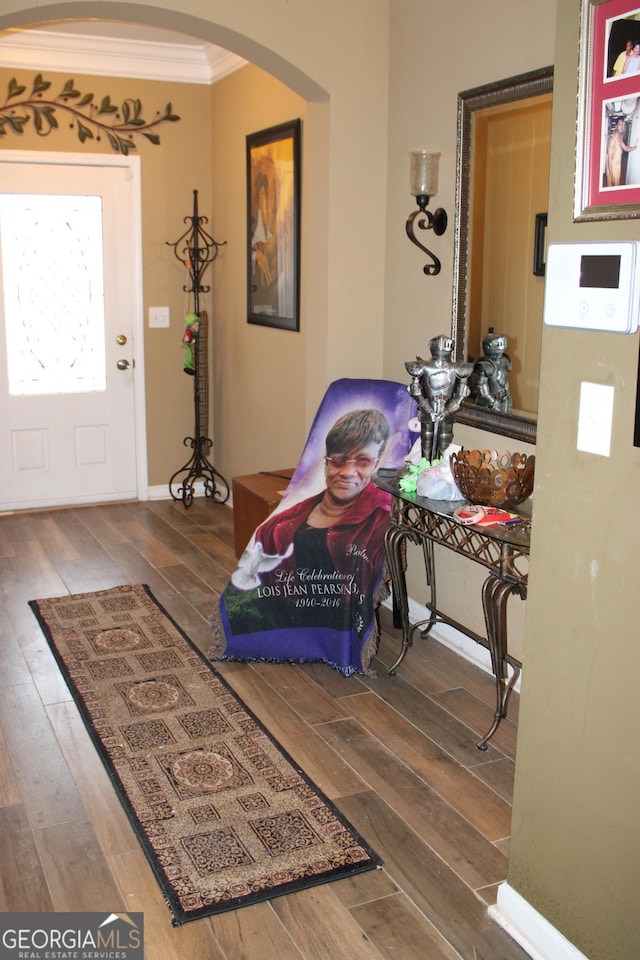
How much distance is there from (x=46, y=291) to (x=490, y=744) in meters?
3.90

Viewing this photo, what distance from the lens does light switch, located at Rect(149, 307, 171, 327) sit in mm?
5855

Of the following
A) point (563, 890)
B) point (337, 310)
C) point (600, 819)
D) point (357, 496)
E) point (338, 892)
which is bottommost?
point (338, 892)

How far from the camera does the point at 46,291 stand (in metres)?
5.59

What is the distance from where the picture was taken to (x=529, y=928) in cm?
213

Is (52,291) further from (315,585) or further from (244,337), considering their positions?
(315,585)

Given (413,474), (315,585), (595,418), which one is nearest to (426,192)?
(413,474)

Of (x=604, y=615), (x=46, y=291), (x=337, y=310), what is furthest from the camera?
(x=46, y=291)

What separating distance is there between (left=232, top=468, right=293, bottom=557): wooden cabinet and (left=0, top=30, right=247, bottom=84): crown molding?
2.34 metres

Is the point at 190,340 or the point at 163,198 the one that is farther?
the point at 163,198

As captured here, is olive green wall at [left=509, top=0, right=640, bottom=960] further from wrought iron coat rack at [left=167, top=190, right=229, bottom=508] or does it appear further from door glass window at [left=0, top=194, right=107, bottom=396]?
door glass window at [left=0, top=194, right=107, bottom=396]

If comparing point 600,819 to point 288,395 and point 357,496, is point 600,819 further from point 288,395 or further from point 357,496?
point 288,395

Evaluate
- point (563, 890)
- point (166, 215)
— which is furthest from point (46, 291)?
point (563, 890)

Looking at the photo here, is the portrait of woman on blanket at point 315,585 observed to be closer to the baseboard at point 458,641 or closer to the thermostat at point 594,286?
the baseboard at point 458,641

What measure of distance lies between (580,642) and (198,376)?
424 centimetres
